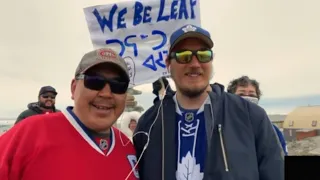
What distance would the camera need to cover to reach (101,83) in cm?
265

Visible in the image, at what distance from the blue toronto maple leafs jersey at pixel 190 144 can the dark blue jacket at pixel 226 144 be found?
4 centimetres

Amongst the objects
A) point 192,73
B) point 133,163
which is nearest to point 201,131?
point 192,73

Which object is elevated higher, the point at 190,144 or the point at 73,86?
the point at 73,86

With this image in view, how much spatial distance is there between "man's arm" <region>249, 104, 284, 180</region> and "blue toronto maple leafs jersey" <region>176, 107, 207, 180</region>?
1.16 ft

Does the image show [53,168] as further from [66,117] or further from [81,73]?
[81,73]

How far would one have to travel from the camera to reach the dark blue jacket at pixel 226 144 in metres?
2.55

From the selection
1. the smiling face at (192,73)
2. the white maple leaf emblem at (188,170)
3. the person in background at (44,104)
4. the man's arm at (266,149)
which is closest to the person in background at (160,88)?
the smiling face at (192,73)

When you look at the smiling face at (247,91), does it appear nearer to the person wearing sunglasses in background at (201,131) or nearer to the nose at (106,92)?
the person wearing sunglasses in background at (201,131)

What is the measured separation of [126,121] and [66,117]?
5465 mm

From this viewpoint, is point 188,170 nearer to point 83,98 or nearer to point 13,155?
point 83,98

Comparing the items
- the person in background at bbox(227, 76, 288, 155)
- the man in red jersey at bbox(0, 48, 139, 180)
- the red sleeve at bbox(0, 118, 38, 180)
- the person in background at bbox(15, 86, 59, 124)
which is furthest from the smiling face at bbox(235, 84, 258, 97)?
the person in background at bbox(15, 86, 59, 124)

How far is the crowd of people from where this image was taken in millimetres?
2428

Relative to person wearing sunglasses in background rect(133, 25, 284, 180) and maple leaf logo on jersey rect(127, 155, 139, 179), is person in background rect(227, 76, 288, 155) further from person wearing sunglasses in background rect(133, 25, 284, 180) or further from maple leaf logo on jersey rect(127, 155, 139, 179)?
maple leaf logo on jersey rect(127, 155, 139, 179)

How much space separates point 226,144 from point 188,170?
302 millimetres
